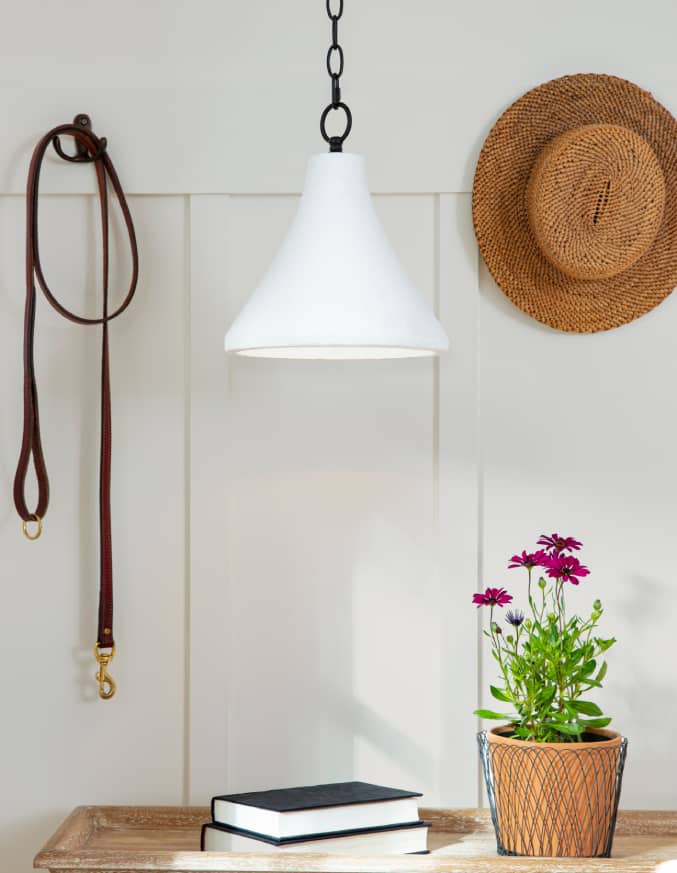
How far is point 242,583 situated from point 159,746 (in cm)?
28

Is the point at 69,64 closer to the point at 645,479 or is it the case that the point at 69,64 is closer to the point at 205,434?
the point at 205,434

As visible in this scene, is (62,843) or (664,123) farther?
(664,123)

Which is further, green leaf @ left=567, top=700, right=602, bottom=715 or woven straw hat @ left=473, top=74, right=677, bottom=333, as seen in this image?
woven straw hat @ left=473, top=74, right=677, bottom=333

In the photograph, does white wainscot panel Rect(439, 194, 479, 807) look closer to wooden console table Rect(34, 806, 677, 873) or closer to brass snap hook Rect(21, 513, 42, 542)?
wooden console table Rect(34, 806, 677, 873)

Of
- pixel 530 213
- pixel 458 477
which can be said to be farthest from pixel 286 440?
pixel 530 213

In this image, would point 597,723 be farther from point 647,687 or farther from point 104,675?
point 104,675

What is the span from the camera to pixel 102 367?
5.42ft

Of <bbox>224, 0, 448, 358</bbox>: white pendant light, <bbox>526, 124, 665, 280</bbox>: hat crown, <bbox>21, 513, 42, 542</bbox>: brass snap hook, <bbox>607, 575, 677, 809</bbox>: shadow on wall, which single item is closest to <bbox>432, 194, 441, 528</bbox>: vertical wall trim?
<bbox>526, 124, 665, 280</bbox>: hat crown

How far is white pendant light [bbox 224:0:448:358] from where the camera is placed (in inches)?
45.0

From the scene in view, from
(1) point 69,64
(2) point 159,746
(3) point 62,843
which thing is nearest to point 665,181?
(1) point 69,64

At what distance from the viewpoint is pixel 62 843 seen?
1405 mm

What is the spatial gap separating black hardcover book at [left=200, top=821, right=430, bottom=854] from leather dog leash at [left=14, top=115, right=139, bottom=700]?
0.33 metres

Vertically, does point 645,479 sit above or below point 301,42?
below

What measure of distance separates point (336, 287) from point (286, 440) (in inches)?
22.3
